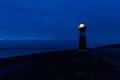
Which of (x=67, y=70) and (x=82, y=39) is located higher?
(x=82, y=39)

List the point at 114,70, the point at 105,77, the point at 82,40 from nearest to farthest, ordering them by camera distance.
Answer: the point at 105,77
the point at 114,70
the point at 82,40

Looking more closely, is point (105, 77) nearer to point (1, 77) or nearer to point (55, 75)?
point (55, 75)

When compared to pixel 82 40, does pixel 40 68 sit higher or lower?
lower

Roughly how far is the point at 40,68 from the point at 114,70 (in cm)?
307

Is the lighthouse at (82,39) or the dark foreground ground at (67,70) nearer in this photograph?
the dark foreground ground at (67,70)

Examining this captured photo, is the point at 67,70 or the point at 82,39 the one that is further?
the point at 82,39

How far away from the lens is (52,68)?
1265 cm

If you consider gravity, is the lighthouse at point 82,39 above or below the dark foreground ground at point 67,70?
above

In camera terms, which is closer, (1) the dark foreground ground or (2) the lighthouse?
(1) the dark foreground ground

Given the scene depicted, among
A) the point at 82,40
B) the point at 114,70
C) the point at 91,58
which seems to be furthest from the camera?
the point at 82,40

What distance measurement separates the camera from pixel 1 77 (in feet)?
41.0

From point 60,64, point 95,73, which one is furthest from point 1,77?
point 95,73

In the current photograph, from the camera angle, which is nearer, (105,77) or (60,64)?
(105,77)

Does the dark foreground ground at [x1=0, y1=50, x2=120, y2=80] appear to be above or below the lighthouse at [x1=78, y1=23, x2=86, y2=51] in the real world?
below
